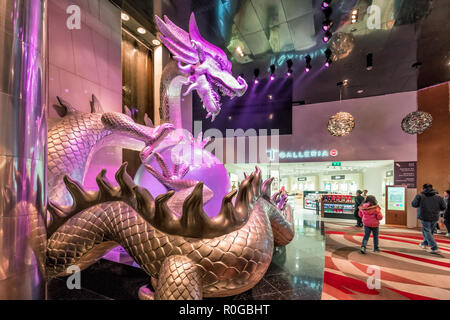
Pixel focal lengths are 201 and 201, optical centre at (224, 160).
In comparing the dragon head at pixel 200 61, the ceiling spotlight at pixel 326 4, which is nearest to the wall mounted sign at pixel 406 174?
the ceiling spotlight at pixel 326 4

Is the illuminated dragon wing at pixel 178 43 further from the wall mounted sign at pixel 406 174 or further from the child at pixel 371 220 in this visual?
the wall mounted sign at pixel 406 174

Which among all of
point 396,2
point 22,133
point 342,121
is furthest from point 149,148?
point 342,121

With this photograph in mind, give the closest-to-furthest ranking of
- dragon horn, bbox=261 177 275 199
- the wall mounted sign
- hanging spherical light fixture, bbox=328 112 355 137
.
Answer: dragon horn, bbox=261 177 275 199, hanging spherical light fixture, bbox=328 112 355 137, the wall mounted sign

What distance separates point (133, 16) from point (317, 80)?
4821 millimetres

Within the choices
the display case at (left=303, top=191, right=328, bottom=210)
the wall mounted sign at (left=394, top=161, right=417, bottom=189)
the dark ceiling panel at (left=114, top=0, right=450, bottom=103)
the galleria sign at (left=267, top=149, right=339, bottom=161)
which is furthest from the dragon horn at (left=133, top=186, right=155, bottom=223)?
the display case at (left=303, top=191, right=328, bottom=210)

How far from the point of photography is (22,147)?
2.03 feet

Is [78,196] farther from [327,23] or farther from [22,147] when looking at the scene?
[327,23]

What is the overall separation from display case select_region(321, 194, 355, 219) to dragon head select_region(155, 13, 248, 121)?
7209 millimetres

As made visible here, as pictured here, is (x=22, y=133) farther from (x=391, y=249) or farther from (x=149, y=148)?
(x=391, y=249)

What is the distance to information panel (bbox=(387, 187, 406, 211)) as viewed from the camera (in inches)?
244

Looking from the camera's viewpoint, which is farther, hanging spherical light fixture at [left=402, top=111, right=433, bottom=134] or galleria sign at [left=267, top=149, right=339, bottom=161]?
galleria sign at [left=267, top=149, right=339, bottom=161]

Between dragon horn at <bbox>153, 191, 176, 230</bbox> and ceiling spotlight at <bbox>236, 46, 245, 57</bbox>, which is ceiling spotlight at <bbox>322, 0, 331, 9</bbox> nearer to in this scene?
ceiling spotlight at <bbox>236, 46, 245, 57</bbox>

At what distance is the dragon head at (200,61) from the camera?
150 centimetres
